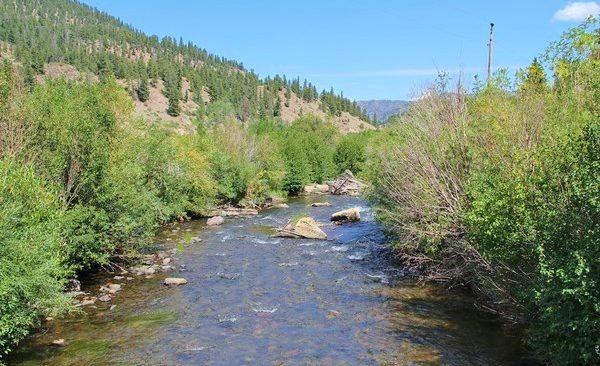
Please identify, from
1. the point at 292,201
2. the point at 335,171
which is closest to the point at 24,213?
the point at 292,201

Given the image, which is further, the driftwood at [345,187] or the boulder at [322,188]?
the boulder at [322,188]

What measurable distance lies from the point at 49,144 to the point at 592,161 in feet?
76.7

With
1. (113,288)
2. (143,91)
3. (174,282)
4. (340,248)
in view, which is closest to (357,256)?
(340,248)

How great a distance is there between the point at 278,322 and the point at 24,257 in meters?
10.6

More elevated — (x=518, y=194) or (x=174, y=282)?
(x=518, y=194)

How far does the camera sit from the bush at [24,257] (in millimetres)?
14812

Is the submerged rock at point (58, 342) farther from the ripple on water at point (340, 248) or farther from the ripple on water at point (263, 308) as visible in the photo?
the ripple on water at point (340, 248)

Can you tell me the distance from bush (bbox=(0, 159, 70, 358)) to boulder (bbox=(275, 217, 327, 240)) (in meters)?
22.8

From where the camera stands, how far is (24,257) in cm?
1551

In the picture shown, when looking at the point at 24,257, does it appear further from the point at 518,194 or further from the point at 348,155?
the point at 348,155

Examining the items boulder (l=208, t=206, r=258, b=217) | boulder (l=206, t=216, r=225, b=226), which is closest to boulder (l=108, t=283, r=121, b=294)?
boulder (l=206, t=216, r=225, b=226)

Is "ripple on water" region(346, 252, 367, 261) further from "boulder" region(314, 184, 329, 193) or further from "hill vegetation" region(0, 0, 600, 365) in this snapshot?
"boulder" region(314, 184, 329, 193)

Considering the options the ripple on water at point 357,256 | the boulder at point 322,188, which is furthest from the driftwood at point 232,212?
the boulder at point 322,188

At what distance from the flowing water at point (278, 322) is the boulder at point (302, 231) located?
6.68m
